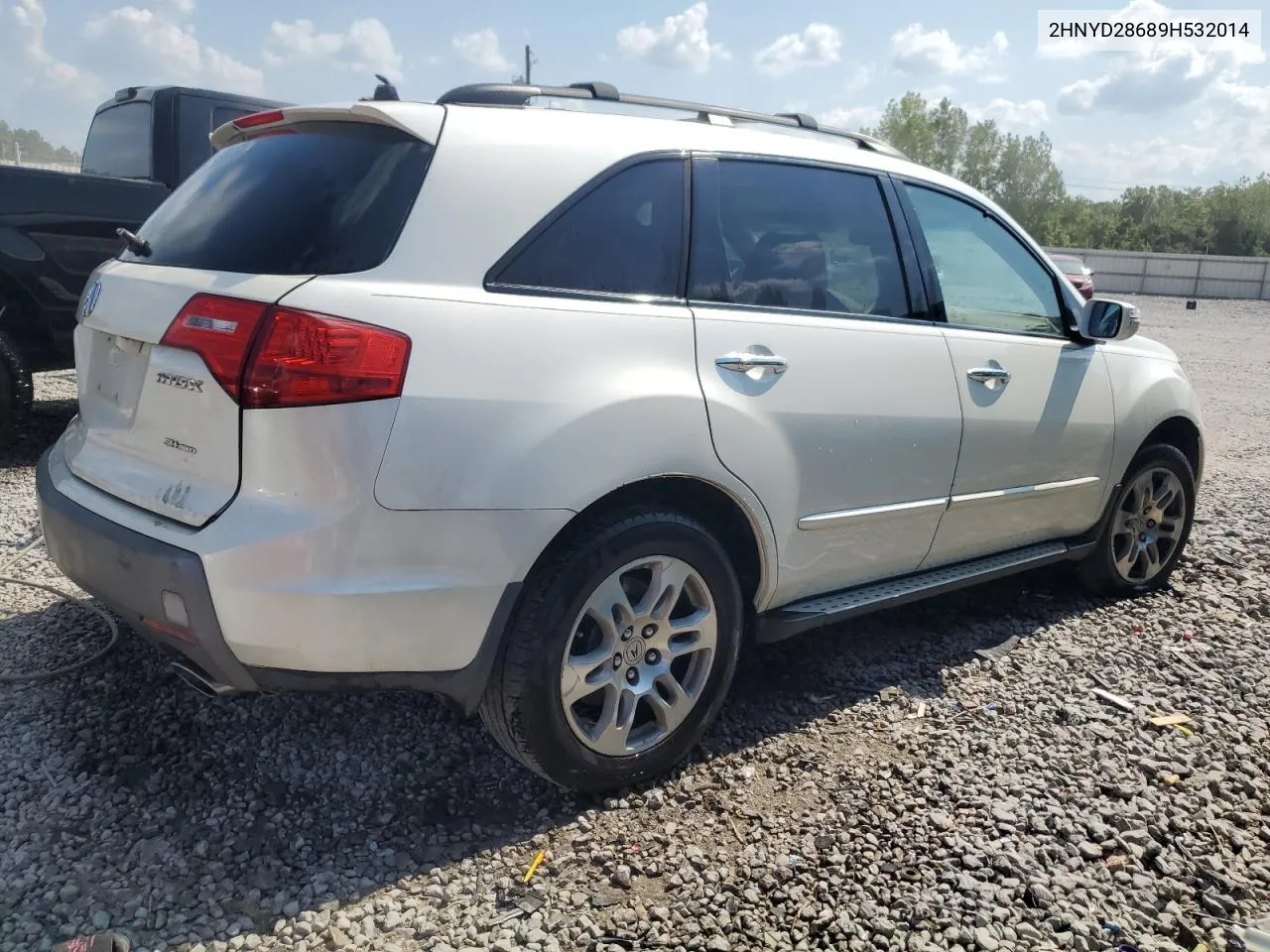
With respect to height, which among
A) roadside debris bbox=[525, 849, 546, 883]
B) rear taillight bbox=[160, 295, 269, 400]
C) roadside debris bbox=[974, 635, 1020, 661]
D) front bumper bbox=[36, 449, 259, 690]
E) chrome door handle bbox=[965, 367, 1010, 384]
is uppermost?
rear taillight bbox=[160, 295, 269, 400]

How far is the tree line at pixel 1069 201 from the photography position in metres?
58.0

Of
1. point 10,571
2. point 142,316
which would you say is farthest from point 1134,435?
point 10,571

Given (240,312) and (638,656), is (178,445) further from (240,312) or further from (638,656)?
(638,656)

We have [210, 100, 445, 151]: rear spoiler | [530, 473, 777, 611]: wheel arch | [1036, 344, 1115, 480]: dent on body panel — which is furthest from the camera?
[1036, 344, 1115, 480]: dent on body panel

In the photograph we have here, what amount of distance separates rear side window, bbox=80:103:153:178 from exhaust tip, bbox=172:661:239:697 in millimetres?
5086

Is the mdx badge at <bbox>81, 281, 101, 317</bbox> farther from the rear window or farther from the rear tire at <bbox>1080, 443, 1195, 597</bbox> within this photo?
the rear tire at <bbox>1080, 443, 1195, 597</bbox>

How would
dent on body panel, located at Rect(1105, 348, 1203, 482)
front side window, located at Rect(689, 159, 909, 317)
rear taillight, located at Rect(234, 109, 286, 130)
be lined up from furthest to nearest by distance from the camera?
dent on body panel, located at Rect(1105, 348, 1203, 482)
front side window, located at Rect(689, 159, 909, 317)
rear taillight, located at Rect(234, 109, 286, 130)

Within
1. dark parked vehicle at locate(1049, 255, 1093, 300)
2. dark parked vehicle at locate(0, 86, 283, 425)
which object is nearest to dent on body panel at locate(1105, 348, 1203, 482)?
dark parked vehicle at locate(0, 86, 283, 425)

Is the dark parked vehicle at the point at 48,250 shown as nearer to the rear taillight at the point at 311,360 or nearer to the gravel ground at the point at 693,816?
the gravel ground at the point at 693,816

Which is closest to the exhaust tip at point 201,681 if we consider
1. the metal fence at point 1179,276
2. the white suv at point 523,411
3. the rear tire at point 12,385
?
the white suv at point 523,411

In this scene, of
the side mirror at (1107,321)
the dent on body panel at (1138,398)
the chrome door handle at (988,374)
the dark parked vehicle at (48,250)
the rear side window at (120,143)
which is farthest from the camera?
the rear side window at (120,143)

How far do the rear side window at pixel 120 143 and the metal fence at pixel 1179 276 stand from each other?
37.5m

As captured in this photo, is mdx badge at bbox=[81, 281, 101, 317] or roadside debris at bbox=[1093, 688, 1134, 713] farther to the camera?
roadside debris at bbox=[1093, 688, 1134, 713]

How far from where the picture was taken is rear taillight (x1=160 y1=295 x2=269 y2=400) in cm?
228
